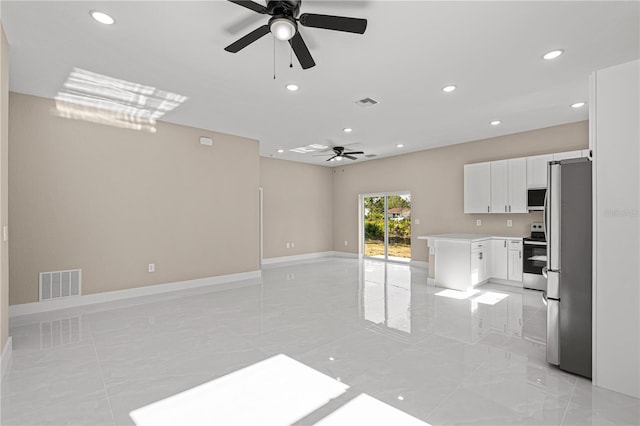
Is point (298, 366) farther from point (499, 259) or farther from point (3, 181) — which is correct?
point (499, 259)

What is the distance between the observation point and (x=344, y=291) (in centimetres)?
529

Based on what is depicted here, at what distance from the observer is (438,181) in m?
7.34

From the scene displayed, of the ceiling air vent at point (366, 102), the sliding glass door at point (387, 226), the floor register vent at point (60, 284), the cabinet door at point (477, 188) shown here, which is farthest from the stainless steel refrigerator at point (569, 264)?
the floor register vent at point (60, 284)

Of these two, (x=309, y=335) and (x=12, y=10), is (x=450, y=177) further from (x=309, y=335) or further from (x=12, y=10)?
(x=12, y=10)

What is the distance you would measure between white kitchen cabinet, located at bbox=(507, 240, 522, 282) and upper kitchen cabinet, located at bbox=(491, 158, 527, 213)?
2.12 feet

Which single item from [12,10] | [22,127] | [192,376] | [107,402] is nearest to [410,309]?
[192,376]

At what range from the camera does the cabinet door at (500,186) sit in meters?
5.85

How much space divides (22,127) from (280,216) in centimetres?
558

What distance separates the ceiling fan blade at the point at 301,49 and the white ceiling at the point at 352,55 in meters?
0.30

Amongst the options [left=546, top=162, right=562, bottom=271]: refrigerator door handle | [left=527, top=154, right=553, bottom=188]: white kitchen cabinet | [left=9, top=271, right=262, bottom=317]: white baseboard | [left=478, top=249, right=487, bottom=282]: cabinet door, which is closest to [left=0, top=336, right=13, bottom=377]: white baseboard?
[left=9, top=271, right=262, bottom=317]: white baseboard

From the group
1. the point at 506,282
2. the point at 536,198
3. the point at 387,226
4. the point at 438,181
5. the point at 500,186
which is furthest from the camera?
the point at 387,226

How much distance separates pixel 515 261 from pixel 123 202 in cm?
695

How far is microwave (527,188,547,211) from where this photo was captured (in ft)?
17.6

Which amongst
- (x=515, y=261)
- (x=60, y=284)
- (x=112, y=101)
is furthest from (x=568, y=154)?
(x=60, y=284)
